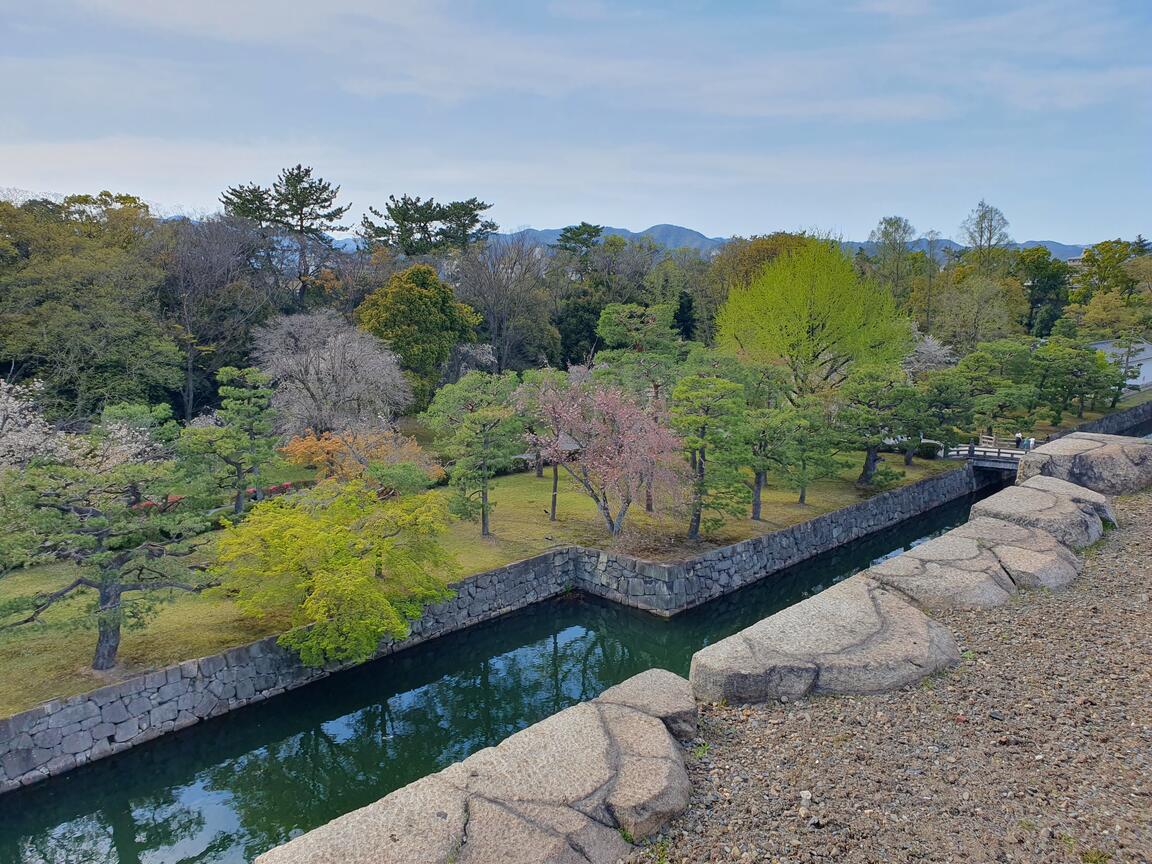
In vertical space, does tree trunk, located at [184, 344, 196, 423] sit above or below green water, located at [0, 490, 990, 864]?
above

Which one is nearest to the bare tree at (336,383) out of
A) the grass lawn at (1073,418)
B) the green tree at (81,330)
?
the green tree at (81,330)

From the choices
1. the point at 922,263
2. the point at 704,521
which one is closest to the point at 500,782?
the point at 704,521

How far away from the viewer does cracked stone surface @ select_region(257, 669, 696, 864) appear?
5.79m

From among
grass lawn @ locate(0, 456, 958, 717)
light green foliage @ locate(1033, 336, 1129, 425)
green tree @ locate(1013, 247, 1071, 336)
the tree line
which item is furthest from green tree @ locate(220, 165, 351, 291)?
green tree @ locate(1013, 247, 1071, 336)

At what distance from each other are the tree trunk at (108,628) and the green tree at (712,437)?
11558mm

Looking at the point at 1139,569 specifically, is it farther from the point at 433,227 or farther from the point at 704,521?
the point at 433,227

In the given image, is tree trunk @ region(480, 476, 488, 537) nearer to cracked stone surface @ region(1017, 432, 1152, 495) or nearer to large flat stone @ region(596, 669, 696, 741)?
large flat stone @ region(596, 669, 696, 741)

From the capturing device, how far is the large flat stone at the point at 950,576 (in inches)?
433

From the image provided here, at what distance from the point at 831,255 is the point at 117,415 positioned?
77.0 ft

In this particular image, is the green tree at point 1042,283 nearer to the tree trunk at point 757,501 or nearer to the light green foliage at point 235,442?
the tree trunk at point 757,501

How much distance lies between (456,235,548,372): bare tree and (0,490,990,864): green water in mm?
19390

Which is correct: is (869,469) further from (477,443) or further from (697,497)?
(477,443)

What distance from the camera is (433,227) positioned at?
4075 cm

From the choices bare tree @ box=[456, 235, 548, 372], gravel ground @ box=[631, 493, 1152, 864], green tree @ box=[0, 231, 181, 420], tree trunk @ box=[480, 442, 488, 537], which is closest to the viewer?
gravel ground @ box=[631, 493, 1152, 864]
